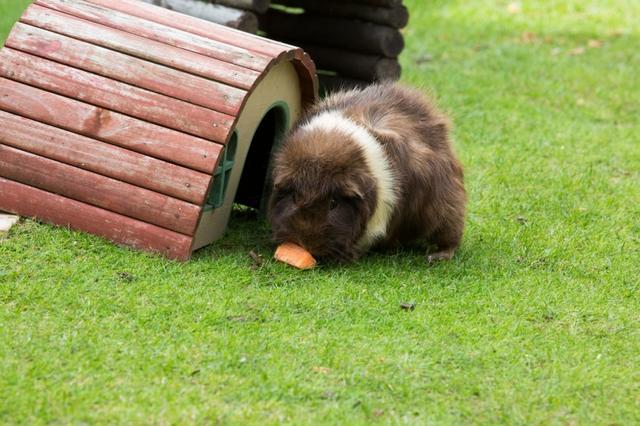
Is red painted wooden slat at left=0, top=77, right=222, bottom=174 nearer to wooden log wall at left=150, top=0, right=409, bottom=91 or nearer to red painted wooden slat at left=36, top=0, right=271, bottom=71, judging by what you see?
red painted wooden slat at left=36, top=0, right=271, bottom=71

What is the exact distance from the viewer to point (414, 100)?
523 centimetres

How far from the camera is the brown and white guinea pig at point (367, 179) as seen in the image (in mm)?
4555

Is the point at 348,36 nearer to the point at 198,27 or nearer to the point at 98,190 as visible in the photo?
the point at 198,27

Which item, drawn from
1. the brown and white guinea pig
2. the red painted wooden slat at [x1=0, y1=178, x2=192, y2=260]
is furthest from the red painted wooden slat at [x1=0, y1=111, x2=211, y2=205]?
the brown and white guinea pig

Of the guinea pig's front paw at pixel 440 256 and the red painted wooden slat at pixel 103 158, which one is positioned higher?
the red painted wooden slat at pixel 103 158

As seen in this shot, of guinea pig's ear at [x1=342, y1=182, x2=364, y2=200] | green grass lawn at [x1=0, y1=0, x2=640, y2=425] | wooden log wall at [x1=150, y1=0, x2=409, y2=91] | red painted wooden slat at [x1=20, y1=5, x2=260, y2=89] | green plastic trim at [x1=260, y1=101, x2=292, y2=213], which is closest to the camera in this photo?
green grass lawn at [x1=0, y1=0, x2=640, y2=425]

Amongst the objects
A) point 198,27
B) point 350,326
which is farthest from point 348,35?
point 350,326

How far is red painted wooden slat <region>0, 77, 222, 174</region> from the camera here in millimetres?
4555

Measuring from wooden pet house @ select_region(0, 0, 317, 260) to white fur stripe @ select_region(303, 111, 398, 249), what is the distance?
1.40 feet

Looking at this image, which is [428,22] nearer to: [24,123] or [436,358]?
[24,123]

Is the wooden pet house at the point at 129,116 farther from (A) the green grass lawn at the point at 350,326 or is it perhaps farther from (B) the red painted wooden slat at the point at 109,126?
(A) the green grass lawn at the point at 350,326

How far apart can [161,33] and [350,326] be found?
71.3 inches

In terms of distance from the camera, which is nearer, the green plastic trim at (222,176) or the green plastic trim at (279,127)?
the green plastic trim at (222,176)

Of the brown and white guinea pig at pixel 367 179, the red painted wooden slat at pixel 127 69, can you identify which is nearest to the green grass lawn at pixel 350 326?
the brown and white guinea pig at pixel 367 179
